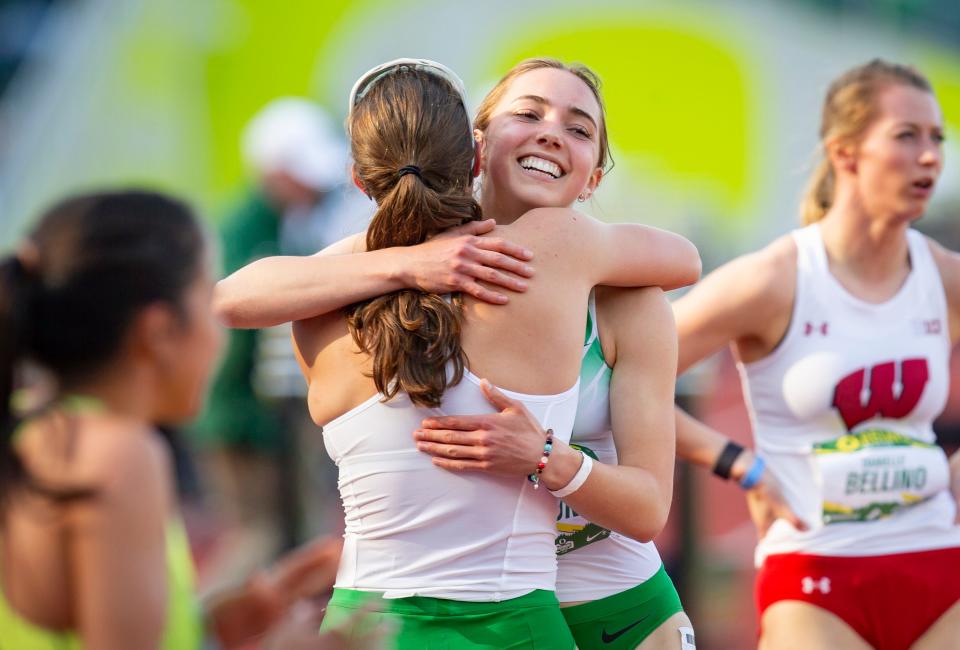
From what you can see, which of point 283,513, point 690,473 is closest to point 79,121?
point 283,513

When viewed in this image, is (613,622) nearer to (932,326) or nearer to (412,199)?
(412,199)

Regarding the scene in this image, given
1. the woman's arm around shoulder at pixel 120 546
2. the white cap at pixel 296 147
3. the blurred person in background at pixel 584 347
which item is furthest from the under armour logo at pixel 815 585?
the white cap at pixel 296 147

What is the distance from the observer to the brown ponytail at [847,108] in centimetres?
356

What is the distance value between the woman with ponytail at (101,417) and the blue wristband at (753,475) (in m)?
1.87

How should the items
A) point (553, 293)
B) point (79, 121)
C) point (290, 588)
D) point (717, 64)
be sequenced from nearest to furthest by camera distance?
1. point (290, 588)
2. point (553, 293)
3. point (79, 121)
4. point (717, 64)

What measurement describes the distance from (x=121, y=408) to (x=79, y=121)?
10.5m

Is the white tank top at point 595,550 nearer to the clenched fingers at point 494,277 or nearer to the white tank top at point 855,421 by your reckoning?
the clenched fingers at point 494,277

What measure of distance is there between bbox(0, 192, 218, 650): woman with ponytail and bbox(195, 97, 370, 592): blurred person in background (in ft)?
12.9

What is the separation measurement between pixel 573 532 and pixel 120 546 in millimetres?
1202

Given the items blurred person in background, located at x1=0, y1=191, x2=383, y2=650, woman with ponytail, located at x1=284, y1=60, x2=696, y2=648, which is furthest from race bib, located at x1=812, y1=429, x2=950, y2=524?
blurred person in background, located at x1=0, y1=191, x2=383, y2=650

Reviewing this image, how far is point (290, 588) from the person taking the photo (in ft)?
6.89

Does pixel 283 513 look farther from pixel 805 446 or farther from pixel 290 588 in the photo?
pixel 290 588

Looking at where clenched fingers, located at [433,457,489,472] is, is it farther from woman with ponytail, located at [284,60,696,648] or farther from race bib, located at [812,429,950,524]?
race bib, located at [812,429,950,524]

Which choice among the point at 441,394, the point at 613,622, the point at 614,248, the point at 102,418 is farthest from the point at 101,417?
the point at 613,622
